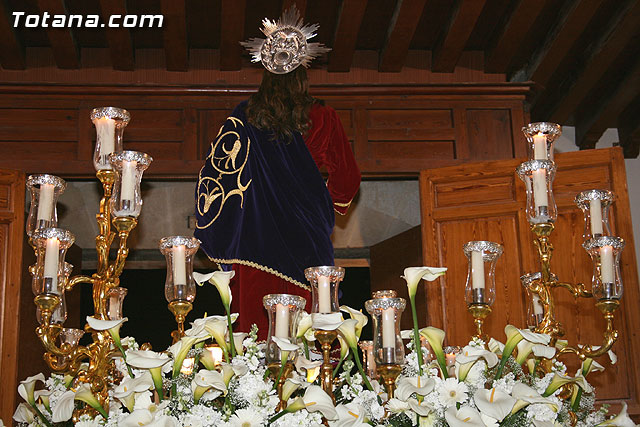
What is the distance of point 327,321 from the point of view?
170 cm

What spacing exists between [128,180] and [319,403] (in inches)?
32.4

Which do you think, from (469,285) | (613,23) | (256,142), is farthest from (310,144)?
(613,23)

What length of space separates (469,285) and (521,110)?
339cm

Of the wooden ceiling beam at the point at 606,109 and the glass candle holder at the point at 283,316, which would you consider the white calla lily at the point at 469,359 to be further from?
the wooden ceiling beam at the point at 606,109

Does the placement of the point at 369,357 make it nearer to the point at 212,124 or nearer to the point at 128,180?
the point at 128,180

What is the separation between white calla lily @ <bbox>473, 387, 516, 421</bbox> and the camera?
1566 millimetres

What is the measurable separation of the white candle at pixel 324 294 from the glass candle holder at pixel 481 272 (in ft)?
1.37

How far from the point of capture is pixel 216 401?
5.74 ft

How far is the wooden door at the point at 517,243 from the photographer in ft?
14.6

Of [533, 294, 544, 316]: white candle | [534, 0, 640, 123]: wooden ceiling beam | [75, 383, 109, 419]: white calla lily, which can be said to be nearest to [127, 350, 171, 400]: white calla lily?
[75, 383, 109, 419]: white calla lily

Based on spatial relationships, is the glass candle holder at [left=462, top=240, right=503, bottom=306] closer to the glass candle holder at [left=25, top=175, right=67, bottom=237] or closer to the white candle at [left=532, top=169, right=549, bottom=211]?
the white candle at [left=532, top=169, right=549, bottom=211]

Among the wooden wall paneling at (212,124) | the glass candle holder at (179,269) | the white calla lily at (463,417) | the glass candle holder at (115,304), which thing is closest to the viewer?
the white calla lily at (463,417)

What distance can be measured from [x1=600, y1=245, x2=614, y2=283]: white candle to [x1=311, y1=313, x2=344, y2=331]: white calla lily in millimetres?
862

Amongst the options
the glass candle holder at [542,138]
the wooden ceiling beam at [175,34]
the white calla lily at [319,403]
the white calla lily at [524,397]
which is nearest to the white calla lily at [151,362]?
the white calla lily at [319,403]
